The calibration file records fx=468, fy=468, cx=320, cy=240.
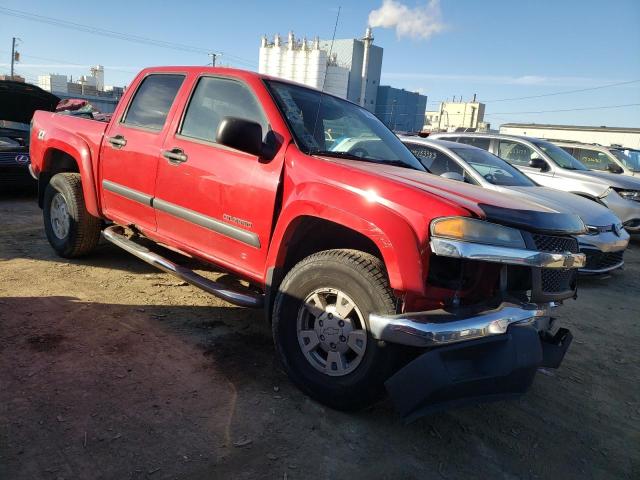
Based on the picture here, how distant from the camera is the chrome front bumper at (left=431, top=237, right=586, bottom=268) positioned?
2166mm

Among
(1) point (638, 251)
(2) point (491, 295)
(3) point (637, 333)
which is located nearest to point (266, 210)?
(2) point (491, 295)

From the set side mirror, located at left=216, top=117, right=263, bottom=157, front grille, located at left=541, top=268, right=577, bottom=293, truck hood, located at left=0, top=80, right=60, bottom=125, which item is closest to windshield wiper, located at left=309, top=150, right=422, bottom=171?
side mirror, located at left=216, top=117, right=263, bottom=157

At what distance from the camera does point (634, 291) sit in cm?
609

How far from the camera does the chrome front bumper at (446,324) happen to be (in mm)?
2119

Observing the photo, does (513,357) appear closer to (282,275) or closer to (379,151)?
Answer: (282,275)

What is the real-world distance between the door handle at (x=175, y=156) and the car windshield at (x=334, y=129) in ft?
2.65

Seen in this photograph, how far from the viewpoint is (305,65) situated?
5.06 meters

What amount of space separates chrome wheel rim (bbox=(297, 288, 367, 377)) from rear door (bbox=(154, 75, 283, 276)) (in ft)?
1.69

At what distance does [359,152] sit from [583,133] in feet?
133

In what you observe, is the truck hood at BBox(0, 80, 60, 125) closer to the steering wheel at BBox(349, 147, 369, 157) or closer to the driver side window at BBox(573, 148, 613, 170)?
the steering wheel at BBox(349, 147, 369, 157)

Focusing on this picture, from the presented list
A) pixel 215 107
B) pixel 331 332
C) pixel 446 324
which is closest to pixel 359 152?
pixel 215 107

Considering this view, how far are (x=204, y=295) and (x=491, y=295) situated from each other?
269 cm

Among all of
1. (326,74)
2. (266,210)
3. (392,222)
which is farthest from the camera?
(326,74)

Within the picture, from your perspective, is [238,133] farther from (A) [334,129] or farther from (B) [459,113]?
(B) [459,113]
